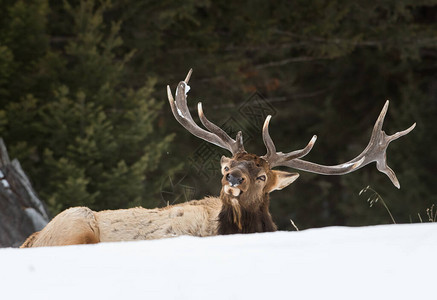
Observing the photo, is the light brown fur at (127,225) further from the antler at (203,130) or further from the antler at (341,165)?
the antler at (341,165)

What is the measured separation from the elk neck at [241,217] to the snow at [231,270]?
123 inches

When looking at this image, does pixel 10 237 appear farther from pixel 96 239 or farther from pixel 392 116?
pixel 392 116

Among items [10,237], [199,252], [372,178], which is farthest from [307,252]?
[372,178]

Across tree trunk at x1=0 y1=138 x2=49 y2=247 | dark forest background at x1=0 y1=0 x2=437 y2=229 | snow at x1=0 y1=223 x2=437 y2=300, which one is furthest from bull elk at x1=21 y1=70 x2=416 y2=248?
dark forest background at x1=0 y1=0 x2=437 y2=229

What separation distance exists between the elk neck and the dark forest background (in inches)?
169

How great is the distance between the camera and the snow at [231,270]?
2598 mm

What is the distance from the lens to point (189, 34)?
52.1 ft

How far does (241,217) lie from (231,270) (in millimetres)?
3524

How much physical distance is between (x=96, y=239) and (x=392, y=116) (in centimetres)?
1360

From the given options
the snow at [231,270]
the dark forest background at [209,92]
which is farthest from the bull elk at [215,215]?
the dark forest background at [209,92]

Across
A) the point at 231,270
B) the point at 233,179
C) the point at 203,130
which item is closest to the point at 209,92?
the point at 203,130

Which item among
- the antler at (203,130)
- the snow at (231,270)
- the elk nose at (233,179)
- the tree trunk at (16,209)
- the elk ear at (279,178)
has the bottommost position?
the tree trunk at (16,209)

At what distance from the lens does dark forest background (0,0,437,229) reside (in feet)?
37.1

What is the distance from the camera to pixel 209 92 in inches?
631
